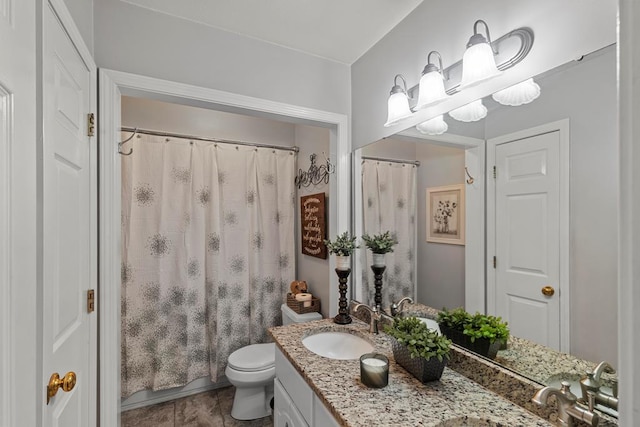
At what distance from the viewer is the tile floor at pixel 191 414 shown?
7.02ft

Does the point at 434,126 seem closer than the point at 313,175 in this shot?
Yes

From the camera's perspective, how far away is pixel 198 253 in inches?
96.0

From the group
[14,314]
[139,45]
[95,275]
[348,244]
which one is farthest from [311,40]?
[14,314]

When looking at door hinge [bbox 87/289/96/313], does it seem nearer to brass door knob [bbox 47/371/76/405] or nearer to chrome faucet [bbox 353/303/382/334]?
brass door knob [bbox 47/371/76/405]

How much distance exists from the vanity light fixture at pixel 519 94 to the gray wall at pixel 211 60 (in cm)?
103

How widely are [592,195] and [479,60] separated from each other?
568 mm

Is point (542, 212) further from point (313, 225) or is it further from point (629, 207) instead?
point (313, 225)

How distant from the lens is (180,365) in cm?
237

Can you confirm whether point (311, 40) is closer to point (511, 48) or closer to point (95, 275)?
point (511, 48)

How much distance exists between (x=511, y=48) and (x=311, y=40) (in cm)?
106

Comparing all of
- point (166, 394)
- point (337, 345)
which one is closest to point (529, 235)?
point (337, 345)

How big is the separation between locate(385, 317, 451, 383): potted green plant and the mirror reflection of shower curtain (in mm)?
397

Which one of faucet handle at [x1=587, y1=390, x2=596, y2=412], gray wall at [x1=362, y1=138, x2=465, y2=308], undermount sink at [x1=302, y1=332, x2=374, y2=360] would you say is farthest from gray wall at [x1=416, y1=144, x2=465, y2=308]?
faucet handle at [x1=587, y1=390, x2=596, y2=412]

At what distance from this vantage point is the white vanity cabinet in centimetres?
108
